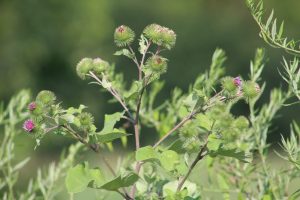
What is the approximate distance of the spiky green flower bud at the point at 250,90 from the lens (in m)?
1.11

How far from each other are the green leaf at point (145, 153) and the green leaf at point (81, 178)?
7 centimetres

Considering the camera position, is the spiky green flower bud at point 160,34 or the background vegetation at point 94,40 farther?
the background vegetation at point 94,40

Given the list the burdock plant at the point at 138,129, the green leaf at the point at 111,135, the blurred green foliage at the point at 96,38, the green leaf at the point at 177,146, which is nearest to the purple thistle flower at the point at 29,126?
the burdock plant at the point at 138,129

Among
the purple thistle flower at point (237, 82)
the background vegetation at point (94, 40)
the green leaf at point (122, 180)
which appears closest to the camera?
the green leaf at point (122, 180)

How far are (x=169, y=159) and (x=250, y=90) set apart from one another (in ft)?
0.53

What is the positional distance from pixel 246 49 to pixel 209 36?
1160 millimetres

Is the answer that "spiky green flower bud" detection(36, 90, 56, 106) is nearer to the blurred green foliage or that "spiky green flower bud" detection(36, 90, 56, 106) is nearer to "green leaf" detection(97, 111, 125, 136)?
"green leaf" detection(97, 111, 125, 136)

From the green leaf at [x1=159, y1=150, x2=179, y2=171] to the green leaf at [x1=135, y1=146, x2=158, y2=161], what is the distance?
39 millimetres

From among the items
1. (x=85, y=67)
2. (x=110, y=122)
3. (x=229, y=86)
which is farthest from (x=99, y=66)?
(x=229, y=86)

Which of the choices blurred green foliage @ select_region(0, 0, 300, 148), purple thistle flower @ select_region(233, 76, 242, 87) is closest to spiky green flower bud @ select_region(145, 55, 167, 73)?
purple thistle flower @ select_region(233, 76, 242, 87)

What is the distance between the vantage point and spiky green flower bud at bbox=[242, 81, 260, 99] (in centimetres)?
111

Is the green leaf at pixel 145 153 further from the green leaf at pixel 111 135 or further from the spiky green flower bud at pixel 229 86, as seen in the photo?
the spiky green flower bud at pixel 229 86

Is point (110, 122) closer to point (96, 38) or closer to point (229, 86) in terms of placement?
point (229, 86)

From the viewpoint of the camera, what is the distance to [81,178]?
1.08m
